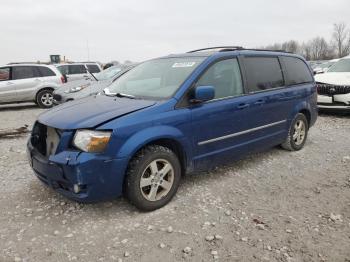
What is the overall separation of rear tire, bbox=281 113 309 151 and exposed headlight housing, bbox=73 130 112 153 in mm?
3445

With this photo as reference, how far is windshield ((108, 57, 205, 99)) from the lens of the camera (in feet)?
13.8

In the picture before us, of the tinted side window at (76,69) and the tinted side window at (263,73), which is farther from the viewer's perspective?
the tinted side window at (76,69)

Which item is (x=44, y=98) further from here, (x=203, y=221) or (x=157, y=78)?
(x=203, y=221)

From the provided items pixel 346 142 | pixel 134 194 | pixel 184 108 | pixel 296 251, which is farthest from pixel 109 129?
pixel 346 142

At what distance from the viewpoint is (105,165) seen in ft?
11.1

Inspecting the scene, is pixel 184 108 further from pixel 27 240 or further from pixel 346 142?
pixel 346 142

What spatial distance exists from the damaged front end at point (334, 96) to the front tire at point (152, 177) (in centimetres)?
663

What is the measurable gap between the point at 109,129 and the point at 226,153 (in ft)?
5.62

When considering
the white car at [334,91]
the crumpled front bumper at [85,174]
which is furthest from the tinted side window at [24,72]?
the crumpled front bumper at [85,174]

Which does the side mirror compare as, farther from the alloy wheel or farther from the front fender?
the alloy wheel

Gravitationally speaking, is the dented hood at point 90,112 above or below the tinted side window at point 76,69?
below

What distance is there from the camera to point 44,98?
1253 centimetres

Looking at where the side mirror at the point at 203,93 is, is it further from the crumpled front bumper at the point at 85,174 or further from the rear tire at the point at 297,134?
the rear tire at the point at 297,134

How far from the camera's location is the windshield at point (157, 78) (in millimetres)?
4211
